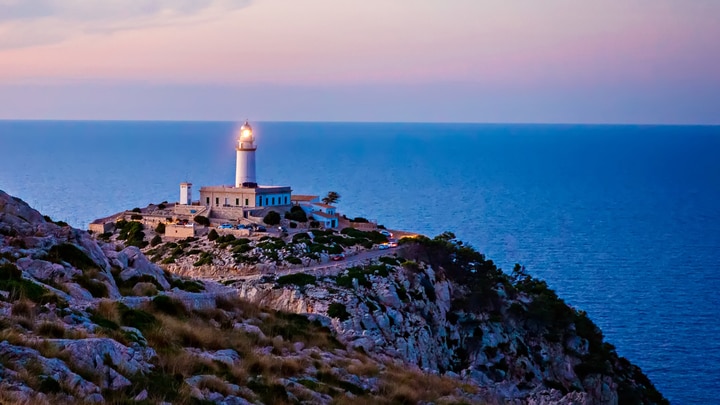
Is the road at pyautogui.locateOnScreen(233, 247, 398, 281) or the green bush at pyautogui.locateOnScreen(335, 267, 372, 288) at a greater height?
the road at pyautogui.locateOnScreen(233, 247, 398, 281)

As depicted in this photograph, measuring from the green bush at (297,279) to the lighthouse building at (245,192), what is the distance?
75.8ft

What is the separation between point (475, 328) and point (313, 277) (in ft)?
30.0

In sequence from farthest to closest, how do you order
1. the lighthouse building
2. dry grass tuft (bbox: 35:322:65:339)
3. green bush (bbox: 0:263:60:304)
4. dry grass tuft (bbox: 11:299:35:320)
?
1. the lighthouse building
2. green bush (bbox: 0:263:60:304)
3. dry grass tuft (bbox: 11:299:35:320)
4. dry grass tuft (bbox: 35:322:65:339)

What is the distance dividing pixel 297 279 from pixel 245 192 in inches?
1030

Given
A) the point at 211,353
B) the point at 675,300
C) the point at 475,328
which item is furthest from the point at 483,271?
the point at 211,353

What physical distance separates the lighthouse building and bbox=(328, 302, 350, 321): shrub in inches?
1106

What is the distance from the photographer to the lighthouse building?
6881cm

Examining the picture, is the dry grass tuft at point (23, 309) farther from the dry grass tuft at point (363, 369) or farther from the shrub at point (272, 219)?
the shrub at point (272, 219)

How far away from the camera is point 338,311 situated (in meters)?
39.2

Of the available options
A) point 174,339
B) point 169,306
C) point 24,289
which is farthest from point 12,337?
point 169,306

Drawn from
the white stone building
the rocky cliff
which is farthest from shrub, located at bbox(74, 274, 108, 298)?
the white stone building

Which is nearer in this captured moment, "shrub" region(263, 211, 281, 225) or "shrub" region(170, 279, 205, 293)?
"shrub" region(170, 279, 205, 293)

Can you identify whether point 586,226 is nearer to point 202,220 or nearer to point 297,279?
point 202,220

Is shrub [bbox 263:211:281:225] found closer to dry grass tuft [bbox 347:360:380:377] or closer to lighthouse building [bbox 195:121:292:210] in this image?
lighthouse building [bbox 195:121:292:210]
